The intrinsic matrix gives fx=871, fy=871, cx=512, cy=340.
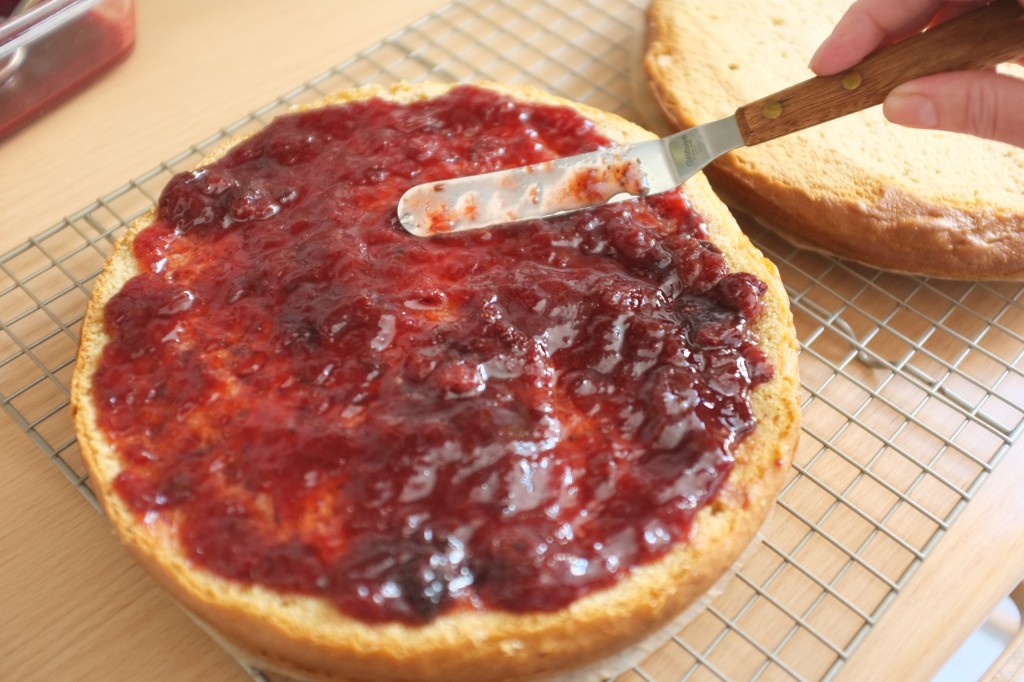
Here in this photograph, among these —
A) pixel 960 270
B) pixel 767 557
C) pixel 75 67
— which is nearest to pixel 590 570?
pixel 767 557

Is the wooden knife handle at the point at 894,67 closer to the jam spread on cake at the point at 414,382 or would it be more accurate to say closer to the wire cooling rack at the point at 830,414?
the jam spread on cake at the point at 414,382

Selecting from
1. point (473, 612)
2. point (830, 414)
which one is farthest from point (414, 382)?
point (830, 414)

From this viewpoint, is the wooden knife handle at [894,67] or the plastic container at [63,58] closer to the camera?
the wooden knife handle at [894,67]

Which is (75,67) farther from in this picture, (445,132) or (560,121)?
(560,121)

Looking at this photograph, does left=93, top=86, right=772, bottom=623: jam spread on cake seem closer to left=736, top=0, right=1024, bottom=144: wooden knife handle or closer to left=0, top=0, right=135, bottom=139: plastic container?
left=736, top=0, right=1024, bottom=144: wooden knife handle

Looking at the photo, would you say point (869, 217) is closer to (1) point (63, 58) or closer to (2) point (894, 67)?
(2) point (894, 67)

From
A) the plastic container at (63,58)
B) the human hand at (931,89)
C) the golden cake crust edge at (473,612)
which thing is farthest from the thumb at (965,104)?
the plastic container at (63,58)
